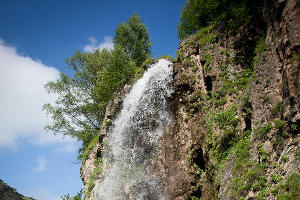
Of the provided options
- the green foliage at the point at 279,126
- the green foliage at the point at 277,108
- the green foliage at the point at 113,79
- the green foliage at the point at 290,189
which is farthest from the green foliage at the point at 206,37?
the green foliage at the point at 290,189

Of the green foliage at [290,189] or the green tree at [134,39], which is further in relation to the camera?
the green tree at [134,39]

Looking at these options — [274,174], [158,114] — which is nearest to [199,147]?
[158,114]

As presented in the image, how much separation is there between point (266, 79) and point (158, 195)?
10380 millimetres

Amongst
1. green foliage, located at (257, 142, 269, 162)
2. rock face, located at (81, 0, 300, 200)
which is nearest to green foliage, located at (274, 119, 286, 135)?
rock face, located at (81, 0, 300, 200)

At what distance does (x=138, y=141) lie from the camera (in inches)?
815

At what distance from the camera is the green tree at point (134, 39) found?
34.4 m

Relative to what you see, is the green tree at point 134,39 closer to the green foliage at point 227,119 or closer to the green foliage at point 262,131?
the green foliage at point 227,119

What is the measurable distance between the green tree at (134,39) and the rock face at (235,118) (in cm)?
1267

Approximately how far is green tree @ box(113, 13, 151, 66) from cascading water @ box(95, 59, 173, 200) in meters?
10.7

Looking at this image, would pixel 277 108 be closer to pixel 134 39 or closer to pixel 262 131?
pixel 262 131

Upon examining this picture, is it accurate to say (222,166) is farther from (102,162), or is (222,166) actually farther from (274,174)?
(102,162)

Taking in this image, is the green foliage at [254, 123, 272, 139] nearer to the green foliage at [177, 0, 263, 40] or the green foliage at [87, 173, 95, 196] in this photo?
the green foliage at [177, 0, 263, 40]

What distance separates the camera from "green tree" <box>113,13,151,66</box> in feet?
113

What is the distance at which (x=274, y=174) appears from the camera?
9445mm
